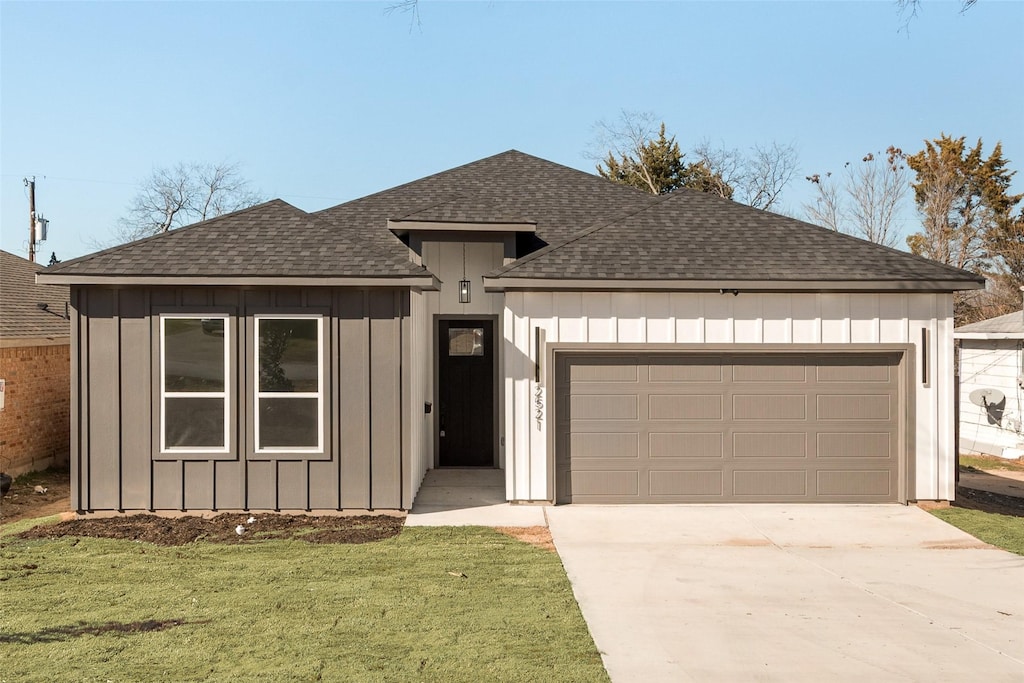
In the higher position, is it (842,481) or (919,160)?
(919,160)

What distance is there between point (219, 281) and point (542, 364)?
4080 mm

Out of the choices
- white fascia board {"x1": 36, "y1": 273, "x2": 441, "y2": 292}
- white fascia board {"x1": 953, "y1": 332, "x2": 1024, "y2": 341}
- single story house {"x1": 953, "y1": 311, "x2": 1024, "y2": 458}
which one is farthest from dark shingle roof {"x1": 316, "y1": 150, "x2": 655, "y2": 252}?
single story house {"x1": 953, "y1": 311, "x2": 1024, "y2": 458}

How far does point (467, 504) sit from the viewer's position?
32.7 feet

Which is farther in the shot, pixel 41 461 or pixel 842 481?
pixel 41 461

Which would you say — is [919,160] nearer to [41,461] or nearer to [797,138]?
[797,138]

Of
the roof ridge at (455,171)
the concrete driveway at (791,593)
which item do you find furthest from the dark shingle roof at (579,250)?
the concrete driveway at (791,593)

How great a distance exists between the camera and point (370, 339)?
9344 millimetres

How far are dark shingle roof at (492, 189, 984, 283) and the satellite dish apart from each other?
10098 millimetres

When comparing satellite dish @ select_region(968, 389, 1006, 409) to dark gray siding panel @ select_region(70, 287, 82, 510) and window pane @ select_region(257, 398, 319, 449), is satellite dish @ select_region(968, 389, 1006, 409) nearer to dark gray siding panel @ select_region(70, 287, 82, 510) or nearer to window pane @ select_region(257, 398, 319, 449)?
window pane @ select_region(257, 398, 319, 449)

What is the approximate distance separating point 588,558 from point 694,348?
3525 millimetres

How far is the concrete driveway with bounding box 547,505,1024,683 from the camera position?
5102 millimetres

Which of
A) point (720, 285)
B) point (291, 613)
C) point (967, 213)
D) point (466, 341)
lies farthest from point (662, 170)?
point (291, 613)

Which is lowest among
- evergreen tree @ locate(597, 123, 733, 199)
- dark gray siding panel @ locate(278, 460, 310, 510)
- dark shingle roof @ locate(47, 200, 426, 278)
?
dark gray siding panel @ locate(278, 460, 310, 510)

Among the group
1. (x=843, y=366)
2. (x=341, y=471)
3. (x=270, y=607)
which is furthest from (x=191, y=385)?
(x=843, y=366)
